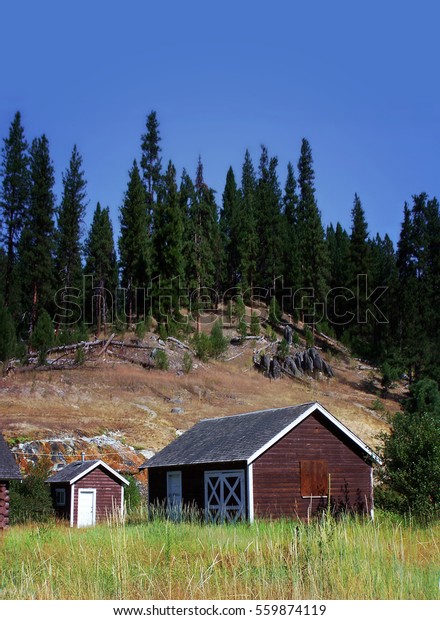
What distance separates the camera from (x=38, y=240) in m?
63.5

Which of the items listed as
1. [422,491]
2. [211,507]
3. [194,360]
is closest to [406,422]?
[422,491]

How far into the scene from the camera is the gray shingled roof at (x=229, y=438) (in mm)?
23906

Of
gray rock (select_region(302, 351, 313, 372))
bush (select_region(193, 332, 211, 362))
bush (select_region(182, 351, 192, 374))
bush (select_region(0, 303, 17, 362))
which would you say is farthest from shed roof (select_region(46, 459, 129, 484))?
gray rock (select_region(302, 351, 313, 372))

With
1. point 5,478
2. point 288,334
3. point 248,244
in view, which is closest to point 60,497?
point 5,478

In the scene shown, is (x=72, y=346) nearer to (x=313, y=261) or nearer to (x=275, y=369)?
(x=275, y=369)

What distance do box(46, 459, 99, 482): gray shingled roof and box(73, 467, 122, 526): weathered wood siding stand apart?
432mm

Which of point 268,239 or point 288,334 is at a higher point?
point 268,239

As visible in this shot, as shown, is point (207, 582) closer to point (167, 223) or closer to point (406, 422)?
point (406, 422)

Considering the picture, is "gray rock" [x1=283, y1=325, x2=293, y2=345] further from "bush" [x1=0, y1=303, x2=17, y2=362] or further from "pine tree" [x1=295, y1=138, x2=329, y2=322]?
"bush" [x1=0, y1=303, x2=17, y2=362]

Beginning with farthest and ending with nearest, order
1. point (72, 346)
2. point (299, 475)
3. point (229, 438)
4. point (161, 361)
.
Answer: point (72, 346), point (161, 361), point (229, 438), point (299, 475)

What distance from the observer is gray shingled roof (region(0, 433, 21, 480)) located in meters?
23.0

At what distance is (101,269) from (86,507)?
41228 mm

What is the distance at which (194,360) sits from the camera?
5869 cm

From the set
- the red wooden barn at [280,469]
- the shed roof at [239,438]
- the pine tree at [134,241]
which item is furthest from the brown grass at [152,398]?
the pine tree at [134,241]
